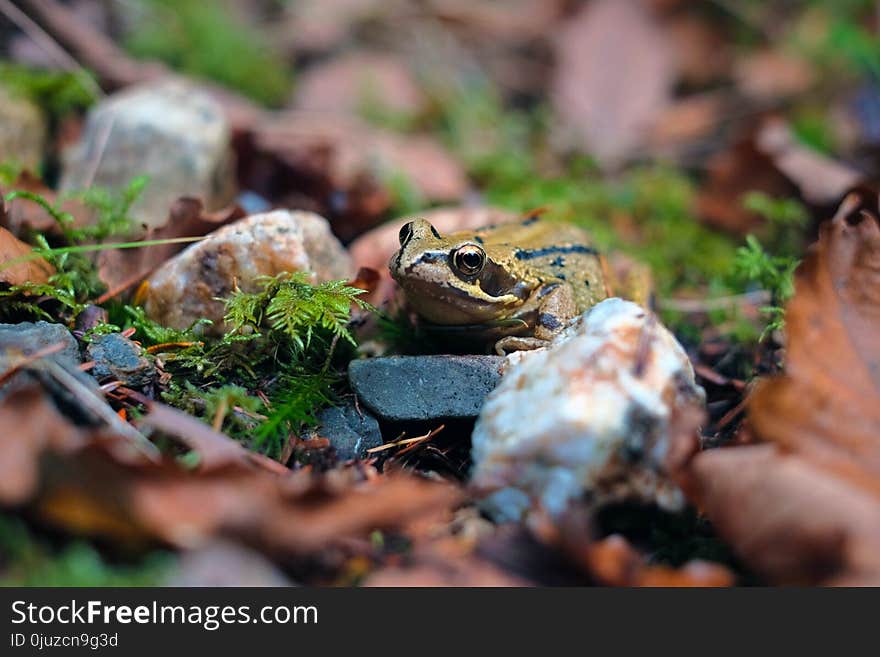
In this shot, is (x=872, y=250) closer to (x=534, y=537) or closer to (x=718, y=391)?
(x=718, y=391)

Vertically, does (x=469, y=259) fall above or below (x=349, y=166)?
below

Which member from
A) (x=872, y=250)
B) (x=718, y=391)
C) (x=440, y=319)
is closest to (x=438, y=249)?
(x=440, y=319)

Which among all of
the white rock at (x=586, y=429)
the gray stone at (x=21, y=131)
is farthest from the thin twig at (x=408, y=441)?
the gray stone at (x=21, y=131)

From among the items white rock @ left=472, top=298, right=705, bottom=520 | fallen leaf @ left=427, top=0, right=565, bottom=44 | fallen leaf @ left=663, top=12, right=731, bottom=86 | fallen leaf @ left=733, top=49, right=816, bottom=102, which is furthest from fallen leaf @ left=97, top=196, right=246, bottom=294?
fallen leaf @ left=733, top=49, right=816, bottom=102

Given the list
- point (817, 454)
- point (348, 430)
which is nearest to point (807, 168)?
point (817, 454)

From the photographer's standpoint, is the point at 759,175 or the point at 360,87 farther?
the point at 360,87

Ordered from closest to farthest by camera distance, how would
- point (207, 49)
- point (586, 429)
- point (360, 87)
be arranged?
point (586, 429), point (207, 49), point (360, 87)

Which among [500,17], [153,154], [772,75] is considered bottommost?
[153,154]

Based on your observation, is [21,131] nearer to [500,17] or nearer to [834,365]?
[834,365]
